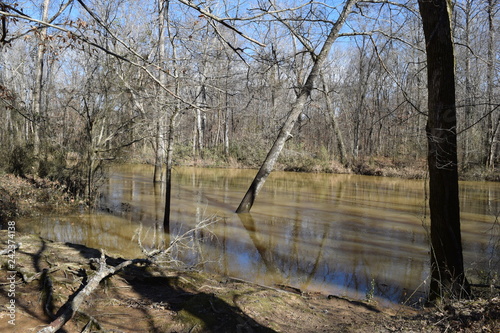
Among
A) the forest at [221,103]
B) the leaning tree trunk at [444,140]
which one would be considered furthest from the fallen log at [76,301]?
the leaning tree trunk at [444,140]

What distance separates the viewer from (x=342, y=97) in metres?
39.0

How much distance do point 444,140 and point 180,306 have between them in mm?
3933

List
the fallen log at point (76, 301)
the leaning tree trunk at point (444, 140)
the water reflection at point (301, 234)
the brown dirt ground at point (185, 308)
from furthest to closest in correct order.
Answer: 1. the water reflection at point (301, 234)
2. the leaning tree trunk at point (444, 140)
3. the brown dirt ground at point (185, 308)
4. the fallen log at point (76, 301)

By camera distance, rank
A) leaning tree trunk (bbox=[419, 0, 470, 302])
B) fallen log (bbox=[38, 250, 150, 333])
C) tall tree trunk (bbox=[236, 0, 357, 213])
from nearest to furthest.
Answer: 1. fallen log (bbox=[38, 250, 150, 333])
2. leaning tree trunk (bbox=[419, 0, 470, 302])
3. tall tree trunk (bbox=[236, 0, 357, 213])

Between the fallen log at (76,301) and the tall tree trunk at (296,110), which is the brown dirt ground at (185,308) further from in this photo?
the tall tree trunk at (296,110)

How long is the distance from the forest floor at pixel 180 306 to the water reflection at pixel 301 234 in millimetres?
1480

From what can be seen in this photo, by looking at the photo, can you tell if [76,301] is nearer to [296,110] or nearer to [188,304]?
[188,304]

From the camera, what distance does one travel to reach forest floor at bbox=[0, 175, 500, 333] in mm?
3432

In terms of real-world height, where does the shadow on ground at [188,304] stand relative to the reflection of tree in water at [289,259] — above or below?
above

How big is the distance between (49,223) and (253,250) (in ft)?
18.6

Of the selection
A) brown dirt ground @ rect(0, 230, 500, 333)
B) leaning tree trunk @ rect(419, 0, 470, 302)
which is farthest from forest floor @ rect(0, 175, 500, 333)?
leaning tree trunk @ rect(419, 0, 470, 302)

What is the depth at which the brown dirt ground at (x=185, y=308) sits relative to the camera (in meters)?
3.43

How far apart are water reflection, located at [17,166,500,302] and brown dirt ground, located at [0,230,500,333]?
5.23 feet

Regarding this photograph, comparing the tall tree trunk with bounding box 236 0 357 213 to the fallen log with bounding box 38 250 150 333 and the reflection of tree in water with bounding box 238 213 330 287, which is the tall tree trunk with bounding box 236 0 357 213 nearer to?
the reflection of tree in water with bounding box 238 213 330 287
